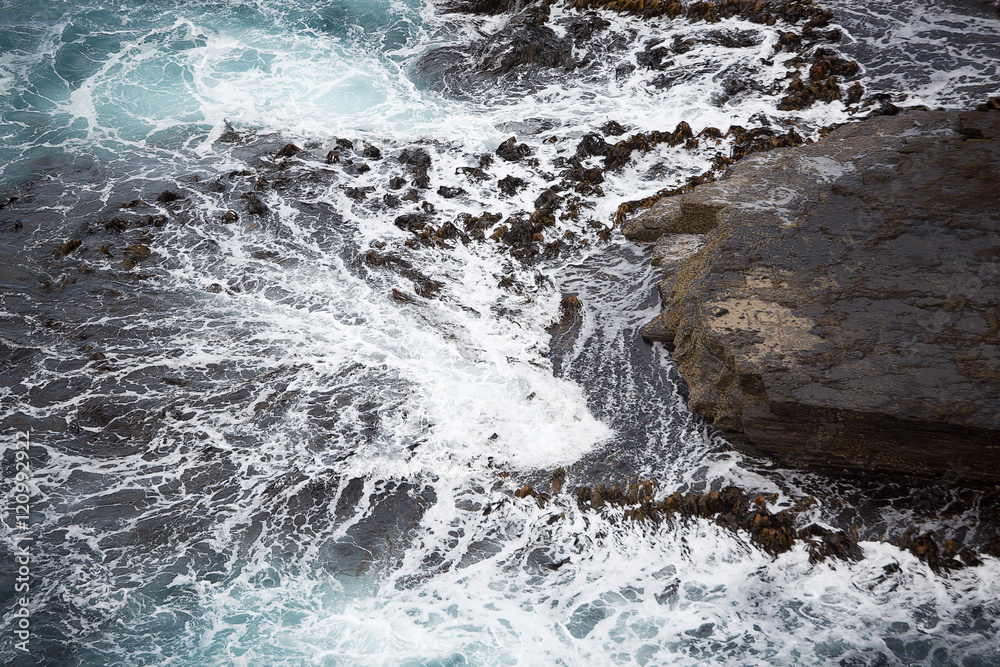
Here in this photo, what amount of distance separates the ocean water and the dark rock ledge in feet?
1.70

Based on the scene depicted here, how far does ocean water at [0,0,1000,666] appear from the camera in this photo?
4.99 meters

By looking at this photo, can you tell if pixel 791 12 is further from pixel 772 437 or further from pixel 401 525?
pixel 401 525

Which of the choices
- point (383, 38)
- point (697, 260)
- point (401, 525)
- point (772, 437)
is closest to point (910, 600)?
point (772, 437)

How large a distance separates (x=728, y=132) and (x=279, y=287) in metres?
7.44

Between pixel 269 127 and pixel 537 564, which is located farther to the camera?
pixel 269 127

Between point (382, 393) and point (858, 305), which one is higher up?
point (858, 305)

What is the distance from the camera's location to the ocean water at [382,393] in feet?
16.4

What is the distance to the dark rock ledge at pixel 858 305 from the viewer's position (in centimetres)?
548

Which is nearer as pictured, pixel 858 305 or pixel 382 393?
pixel 858 305

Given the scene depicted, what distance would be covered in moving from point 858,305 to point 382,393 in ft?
16.5

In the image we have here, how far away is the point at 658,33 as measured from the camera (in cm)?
1241

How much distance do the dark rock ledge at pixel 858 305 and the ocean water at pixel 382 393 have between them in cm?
52

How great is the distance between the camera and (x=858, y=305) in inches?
239

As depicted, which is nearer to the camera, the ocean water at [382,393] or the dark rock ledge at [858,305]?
the ocean water at [382,393]
